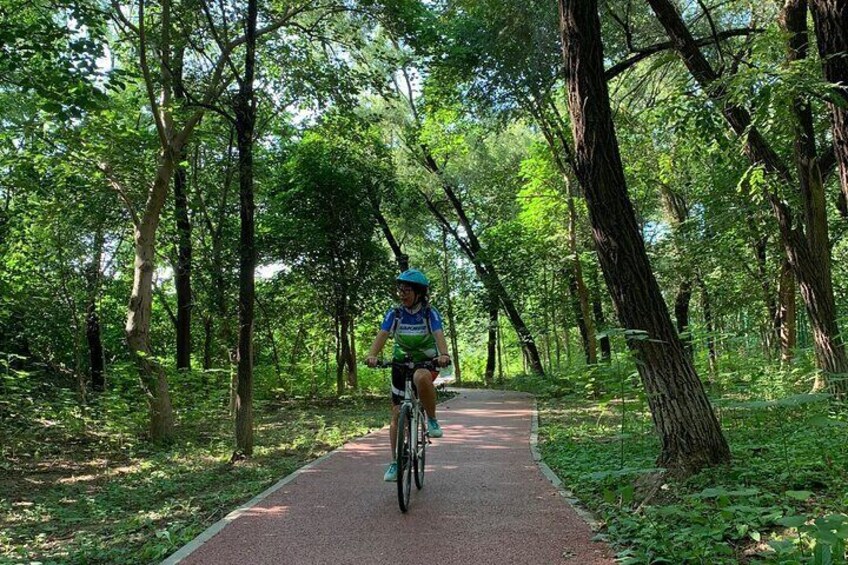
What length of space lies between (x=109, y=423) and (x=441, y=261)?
795 inches

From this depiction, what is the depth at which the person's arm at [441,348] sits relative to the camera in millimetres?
5016

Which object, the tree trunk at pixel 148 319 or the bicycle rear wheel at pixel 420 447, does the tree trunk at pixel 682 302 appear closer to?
the tree trunk at pixel 148 319

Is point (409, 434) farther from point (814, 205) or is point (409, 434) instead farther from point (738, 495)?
point (814, 205)

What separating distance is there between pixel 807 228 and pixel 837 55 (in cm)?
405

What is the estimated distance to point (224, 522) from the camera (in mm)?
4621

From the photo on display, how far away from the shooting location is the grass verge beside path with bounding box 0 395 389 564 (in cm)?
452

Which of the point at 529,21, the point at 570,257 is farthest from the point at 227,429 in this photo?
the point at 529,21

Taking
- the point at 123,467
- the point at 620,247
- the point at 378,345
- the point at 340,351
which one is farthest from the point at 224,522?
the point at 340,351

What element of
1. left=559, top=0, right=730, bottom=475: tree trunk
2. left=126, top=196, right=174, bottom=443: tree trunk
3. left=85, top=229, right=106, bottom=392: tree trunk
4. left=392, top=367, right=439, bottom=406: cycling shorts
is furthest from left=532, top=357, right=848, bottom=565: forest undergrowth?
left=85, top=229, right=106, bottom=392: tree trunk

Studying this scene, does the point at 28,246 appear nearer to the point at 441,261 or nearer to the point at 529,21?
the point at 529,21

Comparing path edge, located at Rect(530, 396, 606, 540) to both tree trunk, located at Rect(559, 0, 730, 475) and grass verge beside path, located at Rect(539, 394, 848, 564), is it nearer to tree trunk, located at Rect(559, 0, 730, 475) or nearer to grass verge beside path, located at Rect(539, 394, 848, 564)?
grass verge beside path, located at Rect(539, 394, 848, 564)

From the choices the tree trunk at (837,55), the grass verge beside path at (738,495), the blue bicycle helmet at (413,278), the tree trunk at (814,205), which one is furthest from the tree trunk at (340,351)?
the tree trunk at (837,55)

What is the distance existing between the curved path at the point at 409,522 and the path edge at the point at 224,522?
1 centimetres

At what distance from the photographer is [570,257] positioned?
1442cm
